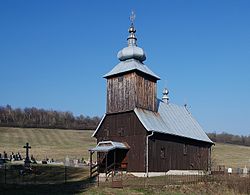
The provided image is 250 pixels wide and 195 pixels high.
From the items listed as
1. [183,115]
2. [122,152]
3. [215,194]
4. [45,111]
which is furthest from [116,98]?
[45,111]

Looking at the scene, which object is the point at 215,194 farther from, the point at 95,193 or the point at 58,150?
the point at 58,150

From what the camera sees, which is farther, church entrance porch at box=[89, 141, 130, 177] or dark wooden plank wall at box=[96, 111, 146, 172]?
dark wooden plank wall at box=[96, 111, 146, 172]

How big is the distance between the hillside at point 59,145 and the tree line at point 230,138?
26115 millimetres

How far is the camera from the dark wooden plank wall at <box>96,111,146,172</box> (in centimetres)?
3594

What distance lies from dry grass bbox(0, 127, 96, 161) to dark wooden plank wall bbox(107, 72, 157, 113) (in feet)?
83.3

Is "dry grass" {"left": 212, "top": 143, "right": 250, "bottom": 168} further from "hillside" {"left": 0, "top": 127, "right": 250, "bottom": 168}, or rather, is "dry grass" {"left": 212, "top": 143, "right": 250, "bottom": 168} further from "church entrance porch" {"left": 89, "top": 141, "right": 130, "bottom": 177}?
"church entrance porch" {"left": 89, "top": 141, "right": 130, "bottom": 177}

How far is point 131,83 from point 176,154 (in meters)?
8.07

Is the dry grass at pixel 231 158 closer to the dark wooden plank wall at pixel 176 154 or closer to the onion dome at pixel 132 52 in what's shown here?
the dark wooden plank wall at pixel 176 154

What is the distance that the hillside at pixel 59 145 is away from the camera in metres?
67.4

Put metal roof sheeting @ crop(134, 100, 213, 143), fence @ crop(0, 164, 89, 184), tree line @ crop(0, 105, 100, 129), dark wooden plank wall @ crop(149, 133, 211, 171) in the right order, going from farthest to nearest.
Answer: tree line @ crop(0, 105, 100, 129), metal roof sheeting @ crop(134, 100, 213, 143), dark wooden plank wall @ crop(149, 133, 211, 171), fence @ crop(0, 164, 89, 184)

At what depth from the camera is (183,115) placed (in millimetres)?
46875

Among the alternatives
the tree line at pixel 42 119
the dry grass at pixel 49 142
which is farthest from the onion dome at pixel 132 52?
the tree line at pixel 42 119

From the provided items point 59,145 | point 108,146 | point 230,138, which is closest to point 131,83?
point 108,146

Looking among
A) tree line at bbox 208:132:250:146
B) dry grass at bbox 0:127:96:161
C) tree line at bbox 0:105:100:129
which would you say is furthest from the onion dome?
tree line at bbox 208:132:250:146
